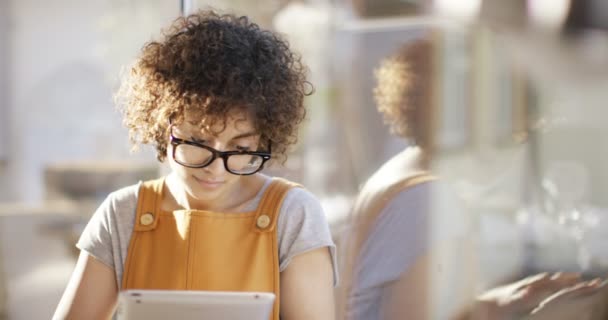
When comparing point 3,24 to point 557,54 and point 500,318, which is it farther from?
point 557,54

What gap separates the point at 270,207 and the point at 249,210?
0.05m

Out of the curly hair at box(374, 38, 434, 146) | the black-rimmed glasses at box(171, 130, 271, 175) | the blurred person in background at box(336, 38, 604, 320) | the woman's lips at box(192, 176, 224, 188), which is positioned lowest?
the blurred person in background at box(336, 38, 604, 320)

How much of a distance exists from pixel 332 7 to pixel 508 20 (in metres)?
1.07

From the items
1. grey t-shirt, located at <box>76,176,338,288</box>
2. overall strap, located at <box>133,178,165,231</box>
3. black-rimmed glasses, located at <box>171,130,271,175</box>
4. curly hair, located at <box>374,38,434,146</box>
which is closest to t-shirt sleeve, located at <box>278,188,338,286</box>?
grey t-shirt, located at <box>76,176,338,288</box>

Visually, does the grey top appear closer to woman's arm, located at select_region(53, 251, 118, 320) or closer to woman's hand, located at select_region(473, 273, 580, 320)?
woman's hand, located at select_region(473, 273, 580, 320)

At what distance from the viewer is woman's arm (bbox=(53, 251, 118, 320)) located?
131cm

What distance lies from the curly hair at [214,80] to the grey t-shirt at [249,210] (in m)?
0.12

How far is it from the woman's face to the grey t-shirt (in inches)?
3.5

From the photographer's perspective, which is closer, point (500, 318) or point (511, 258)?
point (500, 318)

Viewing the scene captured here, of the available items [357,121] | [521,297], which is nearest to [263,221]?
[521,297]

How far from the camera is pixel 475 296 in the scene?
1849mm

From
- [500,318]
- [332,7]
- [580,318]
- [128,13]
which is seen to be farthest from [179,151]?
[332,7]

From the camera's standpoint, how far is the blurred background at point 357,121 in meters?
2.39

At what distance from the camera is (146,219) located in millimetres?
1326
